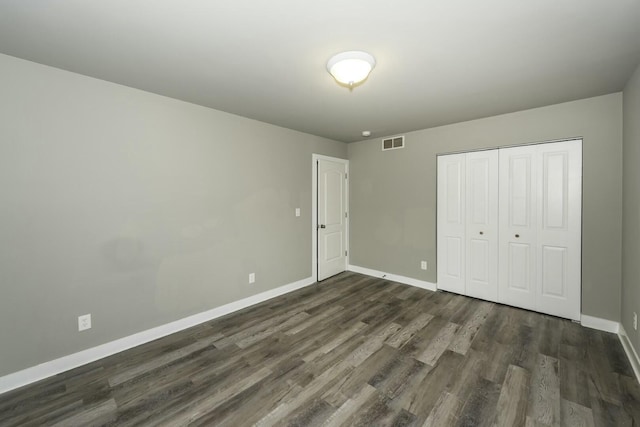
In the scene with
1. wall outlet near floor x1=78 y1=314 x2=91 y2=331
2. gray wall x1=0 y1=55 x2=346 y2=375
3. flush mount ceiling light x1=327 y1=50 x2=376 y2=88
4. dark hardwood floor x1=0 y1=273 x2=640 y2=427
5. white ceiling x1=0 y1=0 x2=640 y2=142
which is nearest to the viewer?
white ceiling x1=0 y1=0 x2=640 y2=142

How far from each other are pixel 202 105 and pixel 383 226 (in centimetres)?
323

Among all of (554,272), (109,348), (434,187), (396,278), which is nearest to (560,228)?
(554,272)

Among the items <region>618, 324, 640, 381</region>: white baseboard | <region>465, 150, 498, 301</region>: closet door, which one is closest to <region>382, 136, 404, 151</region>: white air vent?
<region>465, 150, 498, 301</region>: closet door

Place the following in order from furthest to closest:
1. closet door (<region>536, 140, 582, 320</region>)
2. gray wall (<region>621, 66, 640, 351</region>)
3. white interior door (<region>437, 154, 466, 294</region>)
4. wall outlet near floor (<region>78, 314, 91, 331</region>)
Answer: white interior door (<region>437, 154, 466, 294</region>)
closet door (<region>536, 140, 582, 320</region>)
wall outlet near floor (<region>78, 314, 91, 331</region>)
gray wall (<region>621, 66, 640, 351</region>)

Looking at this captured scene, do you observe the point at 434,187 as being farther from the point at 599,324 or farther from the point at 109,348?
the point at 109,348

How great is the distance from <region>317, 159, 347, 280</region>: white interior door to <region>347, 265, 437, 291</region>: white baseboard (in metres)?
0.25

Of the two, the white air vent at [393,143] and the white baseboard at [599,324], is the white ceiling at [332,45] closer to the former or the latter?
the white air vent at [393,143]

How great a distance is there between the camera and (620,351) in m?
2.45

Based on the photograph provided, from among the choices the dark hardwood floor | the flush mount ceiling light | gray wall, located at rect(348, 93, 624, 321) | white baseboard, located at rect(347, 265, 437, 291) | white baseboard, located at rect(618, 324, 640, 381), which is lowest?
the dark hardwood floor

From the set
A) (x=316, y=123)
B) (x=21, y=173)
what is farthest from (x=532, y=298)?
(x=21, y=173)

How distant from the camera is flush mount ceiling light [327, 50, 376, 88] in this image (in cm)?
194

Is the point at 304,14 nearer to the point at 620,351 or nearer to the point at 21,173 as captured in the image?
the point at 21,173

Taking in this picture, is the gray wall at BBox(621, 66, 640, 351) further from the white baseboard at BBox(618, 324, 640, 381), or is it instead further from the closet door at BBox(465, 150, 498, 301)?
the closet door at BBox(465, 150, 498, 301)

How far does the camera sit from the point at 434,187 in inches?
159
